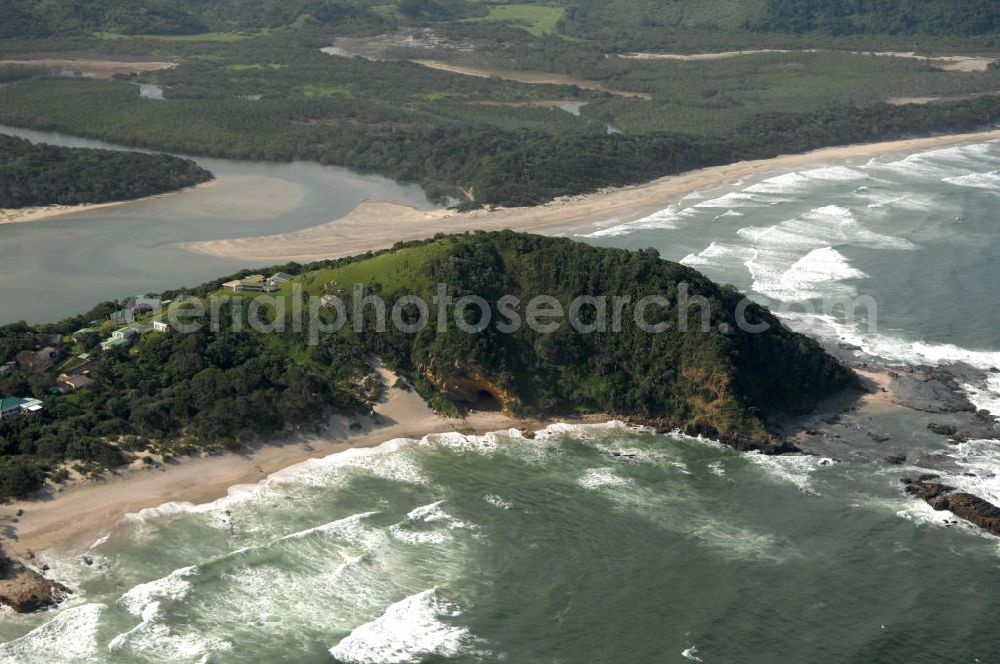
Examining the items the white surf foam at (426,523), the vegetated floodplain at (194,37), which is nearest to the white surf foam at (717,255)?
the white surf foam at (426,523)

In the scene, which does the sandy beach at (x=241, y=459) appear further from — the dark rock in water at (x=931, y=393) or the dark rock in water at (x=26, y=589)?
the dark rock in water at (x=26, y=589)

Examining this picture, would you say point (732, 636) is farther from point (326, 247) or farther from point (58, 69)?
point (58, 69)

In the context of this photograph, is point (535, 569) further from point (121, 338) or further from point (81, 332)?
point (81, 332)

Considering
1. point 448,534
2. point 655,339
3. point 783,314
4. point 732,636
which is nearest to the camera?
point 732,636

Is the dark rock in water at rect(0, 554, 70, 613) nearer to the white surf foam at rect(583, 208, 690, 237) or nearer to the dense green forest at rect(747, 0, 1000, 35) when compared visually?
the white surf foam at rect(583, 208, 690, 237)

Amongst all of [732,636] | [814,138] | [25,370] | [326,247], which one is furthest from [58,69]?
[732,636]

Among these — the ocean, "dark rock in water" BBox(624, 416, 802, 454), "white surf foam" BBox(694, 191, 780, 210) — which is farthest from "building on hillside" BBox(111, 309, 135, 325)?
"white surf foam" BBox(694, 191, 780, 210)
